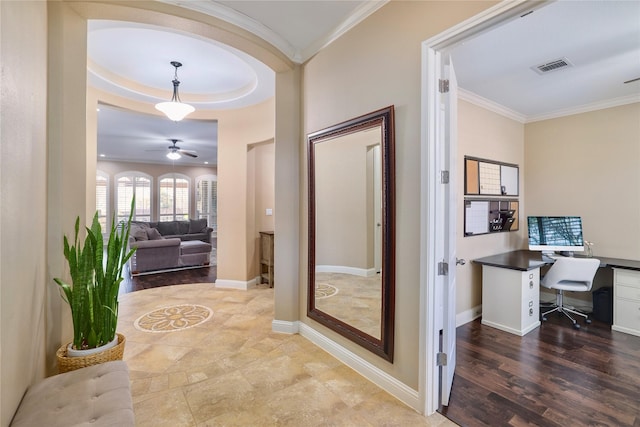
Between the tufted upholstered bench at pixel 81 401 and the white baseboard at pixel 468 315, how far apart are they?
3275 mm

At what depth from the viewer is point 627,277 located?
10.7 feet

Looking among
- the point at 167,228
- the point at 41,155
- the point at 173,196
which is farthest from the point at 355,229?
the point at 173,196

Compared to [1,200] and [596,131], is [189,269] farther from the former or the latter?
[596,131]

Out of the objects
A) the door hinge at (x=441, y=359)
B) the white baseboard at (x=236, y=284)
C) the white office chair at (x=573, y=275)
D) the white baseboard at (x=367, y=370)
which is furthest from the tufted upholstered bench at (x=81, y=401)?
the white office chair at (x=573, y=275)

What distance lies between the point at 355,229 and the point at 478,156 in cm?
208

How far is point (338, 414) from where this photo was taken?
190 cm

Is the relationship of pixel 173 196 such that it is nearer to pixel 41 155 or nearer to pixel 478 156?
pixel 41 155

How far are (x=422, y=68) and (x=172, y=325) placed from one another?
349cm

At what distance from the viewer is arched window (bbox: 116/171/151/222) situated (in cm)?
980

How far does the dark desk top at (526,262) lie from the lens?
323 cm

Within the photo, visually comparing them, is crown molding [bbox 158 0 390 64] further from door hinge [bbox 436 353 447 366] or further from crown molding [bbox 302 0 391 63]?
door hinge [bbox 436 353 447 366]

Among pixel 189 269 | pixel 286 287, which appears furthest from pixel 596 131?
pixel 189 269

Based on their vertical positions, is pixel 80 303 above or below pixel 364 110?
below

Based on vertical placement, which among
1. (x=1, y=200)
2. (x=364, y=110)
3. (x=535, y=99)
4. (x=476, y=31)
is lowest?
(x=1, y=200)
